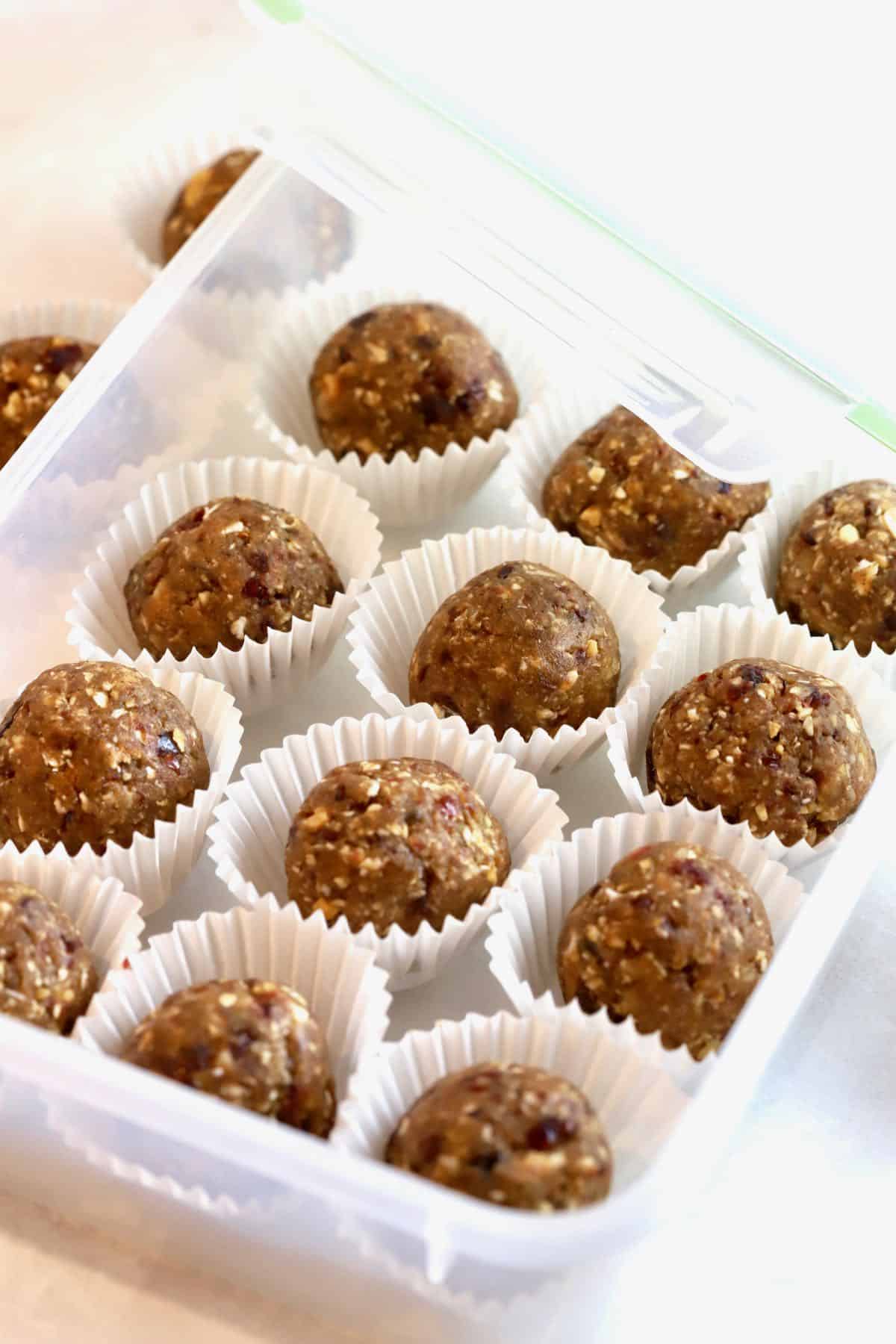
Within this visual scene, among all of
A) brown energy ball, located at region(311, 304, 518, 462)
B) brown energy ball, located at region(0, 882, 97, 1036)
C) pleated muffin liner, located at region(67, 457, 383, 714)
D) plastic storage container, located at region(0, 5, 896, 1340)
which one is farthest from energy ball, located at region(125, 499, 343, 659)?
brown energy ball, located at region(0, 882, 97, 1036)

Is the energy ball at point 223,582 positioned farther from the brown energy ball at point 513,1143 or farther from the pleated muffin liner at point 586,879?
the brown energy ball at point 513,1143

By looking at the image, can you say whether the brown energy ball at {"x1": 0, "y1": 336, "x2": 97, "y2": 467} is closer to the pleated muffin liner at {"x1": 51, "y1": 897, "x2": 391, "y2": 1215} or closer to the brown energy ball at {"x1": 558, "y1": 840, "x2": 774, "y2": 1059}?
the pleated muffin liner at {"x1": 51, "y1": 897, "x2": 391, "y2": 1215}

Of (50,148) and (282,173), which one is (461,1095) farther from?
(50,148)

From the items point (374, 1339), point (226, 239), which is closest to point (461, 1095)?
point (374, 1339)

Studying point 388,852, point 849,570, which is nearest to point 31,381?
point 388,852

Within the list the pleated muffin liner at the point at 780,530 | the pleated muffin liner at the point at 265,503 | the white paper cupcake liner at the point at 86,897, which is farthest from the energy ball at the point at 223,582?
the pleated muffin liner at the point at 780,530

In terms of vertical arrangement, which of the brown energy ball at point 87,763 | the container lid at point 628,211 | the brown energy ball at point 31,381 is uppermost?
the container lid at point 628,211
